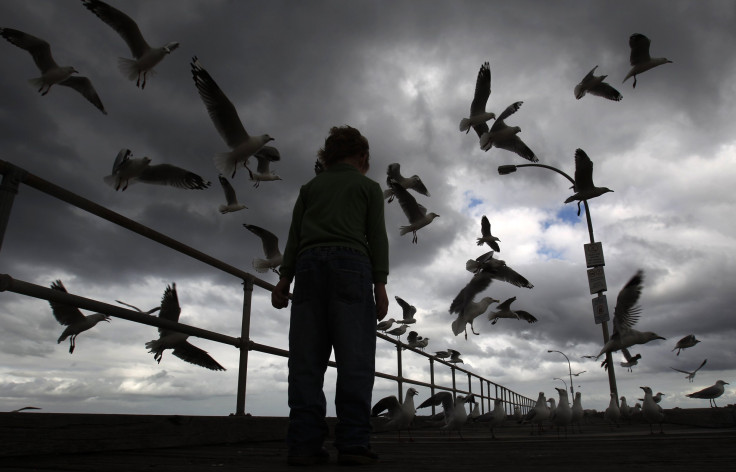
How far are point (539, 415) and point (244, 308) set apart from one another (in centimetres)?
677

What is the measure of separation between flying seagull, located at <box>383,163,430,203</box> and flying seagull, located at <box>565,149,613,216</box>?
10.9 ft

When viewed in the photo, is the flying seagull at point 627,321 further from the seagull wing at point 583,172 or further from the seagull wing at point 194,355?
the seagull wing at point 194,355

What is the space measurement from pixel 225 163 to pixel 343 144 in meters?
6.21

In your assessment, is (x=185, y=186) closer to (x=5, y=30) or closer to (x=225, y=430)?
(x=5, y=30)

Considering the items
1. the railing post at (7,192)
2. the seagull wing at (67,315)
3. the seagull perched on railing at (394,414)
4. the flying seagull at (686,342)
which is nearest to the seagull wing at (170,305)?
the seagull wing at (67,315)

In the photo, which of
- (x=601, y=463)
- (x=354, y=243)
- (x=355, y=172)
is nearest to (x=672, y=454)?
(x=601, y=463)

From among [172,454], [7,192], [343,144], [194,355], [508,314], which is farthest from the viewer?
[508,314]

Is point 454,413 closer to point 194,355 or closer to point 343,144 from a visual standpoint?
point 194,355

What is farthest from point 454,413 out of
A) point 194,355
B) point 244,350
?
point 244,350

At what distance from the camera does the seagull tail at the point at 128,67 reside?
977 centimetres

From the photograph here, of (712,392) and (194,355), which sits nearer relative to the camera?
(194,355)

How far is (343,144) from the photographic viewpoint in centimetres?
306

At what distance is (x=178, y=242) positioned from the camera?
395 centimetres

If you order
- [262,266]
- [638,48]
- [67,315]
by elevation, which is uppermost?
[638,48]
